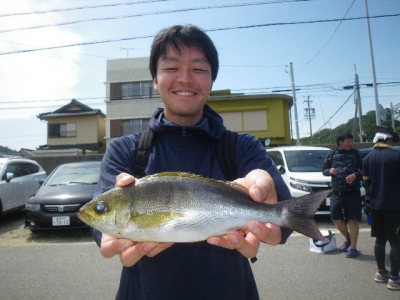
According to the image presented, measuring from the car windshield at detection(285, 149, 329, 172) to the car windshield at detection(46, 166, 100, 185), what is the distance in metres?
6.09

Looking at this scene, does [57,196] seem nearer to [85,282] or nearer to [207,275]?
[85,282]

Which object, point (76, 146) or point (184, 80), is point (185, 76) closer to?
point (184, 80)

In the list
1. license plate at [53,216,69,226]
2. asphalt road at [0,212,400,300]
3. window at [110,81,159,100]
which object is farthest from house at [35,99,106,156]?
asphalt road at [0,212,400,300]

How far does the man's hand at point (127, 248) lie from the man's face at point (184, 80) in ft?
2.09

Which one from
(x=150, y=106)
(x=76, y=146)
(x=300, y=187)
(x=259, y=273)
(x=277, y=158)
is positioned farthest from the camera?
(x=76, y=146)

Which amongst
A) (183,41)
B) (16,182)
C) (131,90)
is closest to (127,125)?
(131,90)

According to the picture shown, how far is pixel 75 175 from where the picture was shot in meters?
8.91

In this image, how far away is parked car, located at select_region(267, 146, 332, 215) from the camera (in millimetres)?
8477

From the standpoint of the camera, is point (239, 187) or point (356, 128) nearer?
point (239, 187)

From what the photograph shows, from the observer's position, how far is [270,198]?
1.80 meters

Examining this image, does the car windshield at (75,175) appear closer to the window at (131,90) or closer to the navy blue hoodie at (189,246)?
the navy blue hoodie at (189,246)

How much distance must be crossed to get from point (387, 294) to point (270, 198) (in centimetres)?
396

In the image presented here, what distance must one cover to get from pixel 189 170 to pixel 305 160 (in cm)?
860

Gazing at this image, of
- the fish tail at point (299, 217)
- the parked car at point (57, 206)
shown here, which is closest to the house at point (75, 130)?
the parked car at point (57, 206)
